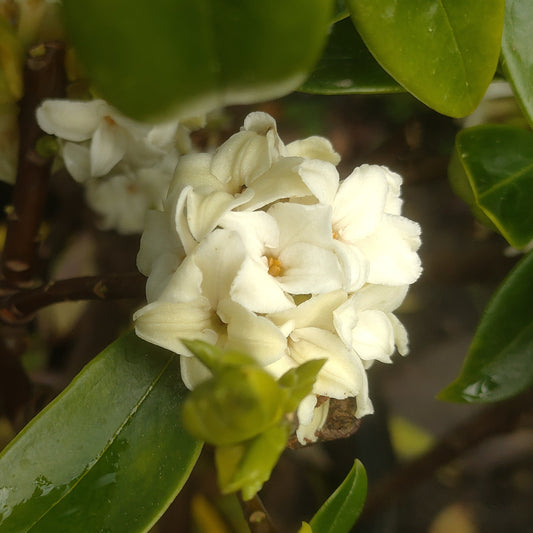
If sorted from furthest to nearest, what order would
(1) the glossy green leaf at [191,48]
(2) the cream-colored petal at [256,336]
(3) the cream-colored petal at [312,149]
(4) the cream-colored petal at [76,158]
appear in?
1. (4) the cream-colored petal at [76,158]
2. (3) the cream-colored petal at [312,149]
3. (2) the cream-colored petal at [256,336]
4. (1) the glossy green leaf at [191,48]

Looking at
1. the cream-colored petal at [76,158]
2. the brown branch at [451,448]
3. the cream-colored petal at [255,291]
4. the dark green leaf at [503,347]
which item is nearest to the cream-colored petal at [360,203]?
the cream-colored petal at [255,291]

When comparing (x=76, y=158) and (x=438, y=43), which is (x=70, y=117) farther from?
(x=438, y=43)

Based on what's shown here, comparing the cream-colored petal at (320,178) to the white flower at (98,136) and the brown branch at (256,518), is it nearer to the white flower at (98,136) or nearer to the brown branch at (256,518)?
the white flower at (98,136)

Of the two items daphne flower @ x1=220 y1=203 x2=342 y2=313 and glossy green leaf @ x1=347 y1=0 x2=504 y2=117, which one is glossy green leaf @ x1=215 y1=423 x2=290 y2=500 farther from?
glossy green leaf @ x1=347 y1=0 x2=504 y2=117

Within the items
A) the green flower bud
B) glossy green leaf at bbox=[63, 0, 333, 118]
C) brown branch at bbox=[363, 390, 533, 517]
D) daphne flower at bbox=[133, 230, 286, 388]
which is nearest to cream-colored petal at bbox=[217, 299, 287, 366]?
daphne flower at bbox=[133, 230, 286, 388]

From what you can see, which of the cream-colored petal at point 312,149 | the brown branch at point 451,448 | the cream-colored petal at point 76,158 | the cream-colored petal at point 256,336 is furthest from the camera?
the brown branch at point 451,448

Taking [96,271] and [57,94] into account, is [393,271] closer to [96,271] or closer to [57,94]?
[57,94]

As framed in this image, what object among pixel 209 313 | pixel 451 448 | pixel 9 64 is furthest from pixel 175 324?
pixel 451 448

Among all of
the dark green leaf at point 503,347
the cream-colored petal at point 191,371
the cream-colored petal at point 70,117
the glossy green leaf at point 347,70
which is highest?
the cream-colored petal at point 70,117
